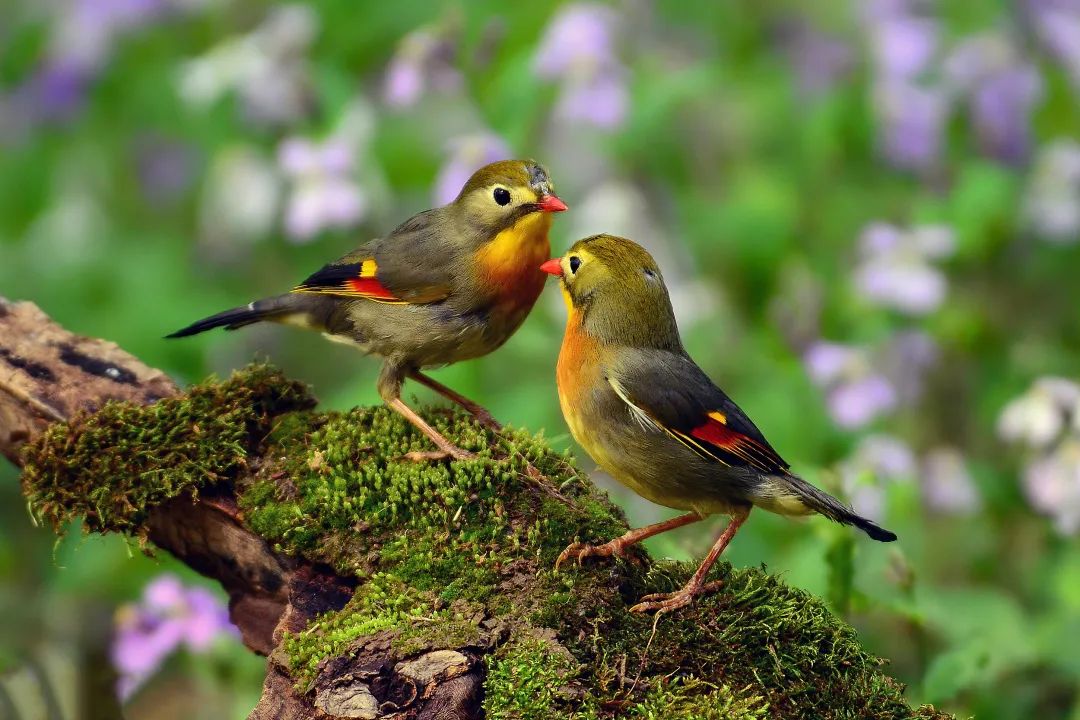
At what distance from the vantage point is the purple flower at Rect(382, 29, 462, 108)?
6.00 meters

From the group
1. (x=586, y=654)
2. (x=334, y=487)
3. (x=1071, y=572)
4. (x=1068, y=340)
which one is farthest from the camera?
(x=1068, y=340)

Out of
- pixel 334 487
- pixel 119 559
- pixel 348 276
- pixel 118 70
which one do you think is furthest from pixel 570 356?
pixel 118 70

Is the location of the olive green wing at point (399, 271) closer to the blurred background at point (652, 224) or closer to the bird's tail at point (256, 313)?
the bird's tail at point (256, 313)

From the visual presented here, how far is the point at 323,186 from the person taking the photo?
19.7 feet

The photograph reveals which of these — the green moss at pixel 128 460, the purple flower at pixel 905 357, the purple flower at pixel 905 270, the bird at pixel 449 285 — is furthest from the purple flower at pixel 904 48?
the green moss at pixel 128 460

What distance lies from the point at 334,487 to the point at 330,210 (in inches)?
103

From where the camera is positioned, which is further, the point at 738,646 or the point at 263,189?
the point at 263,189

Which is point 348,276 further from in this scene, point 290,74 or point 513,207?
point 290,74

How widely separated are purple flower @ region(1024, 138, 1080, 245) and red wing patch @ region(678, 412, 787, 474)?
12.6 ft

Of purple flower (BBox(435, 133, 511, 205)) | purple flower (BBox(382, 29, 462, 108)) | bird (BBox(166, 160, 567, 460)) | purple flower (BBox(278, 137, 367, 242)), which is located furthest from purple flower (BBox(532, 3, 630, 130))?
bird (BBox(166, 160, 567, 460))

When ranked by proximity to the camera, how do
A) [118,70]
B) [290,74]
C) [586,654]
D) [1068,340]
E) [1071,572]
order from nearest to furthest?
[586,654], [1071,572], [290,74], [1068,340], [118,70]

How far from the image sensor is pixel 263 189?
6.69 meters

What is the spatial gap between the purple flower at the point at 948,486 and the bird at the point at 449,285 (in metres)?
2.71

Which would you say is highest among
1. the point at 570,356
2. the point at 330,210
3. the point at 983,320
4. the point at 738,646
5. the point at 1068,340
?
the point at 1068,340
